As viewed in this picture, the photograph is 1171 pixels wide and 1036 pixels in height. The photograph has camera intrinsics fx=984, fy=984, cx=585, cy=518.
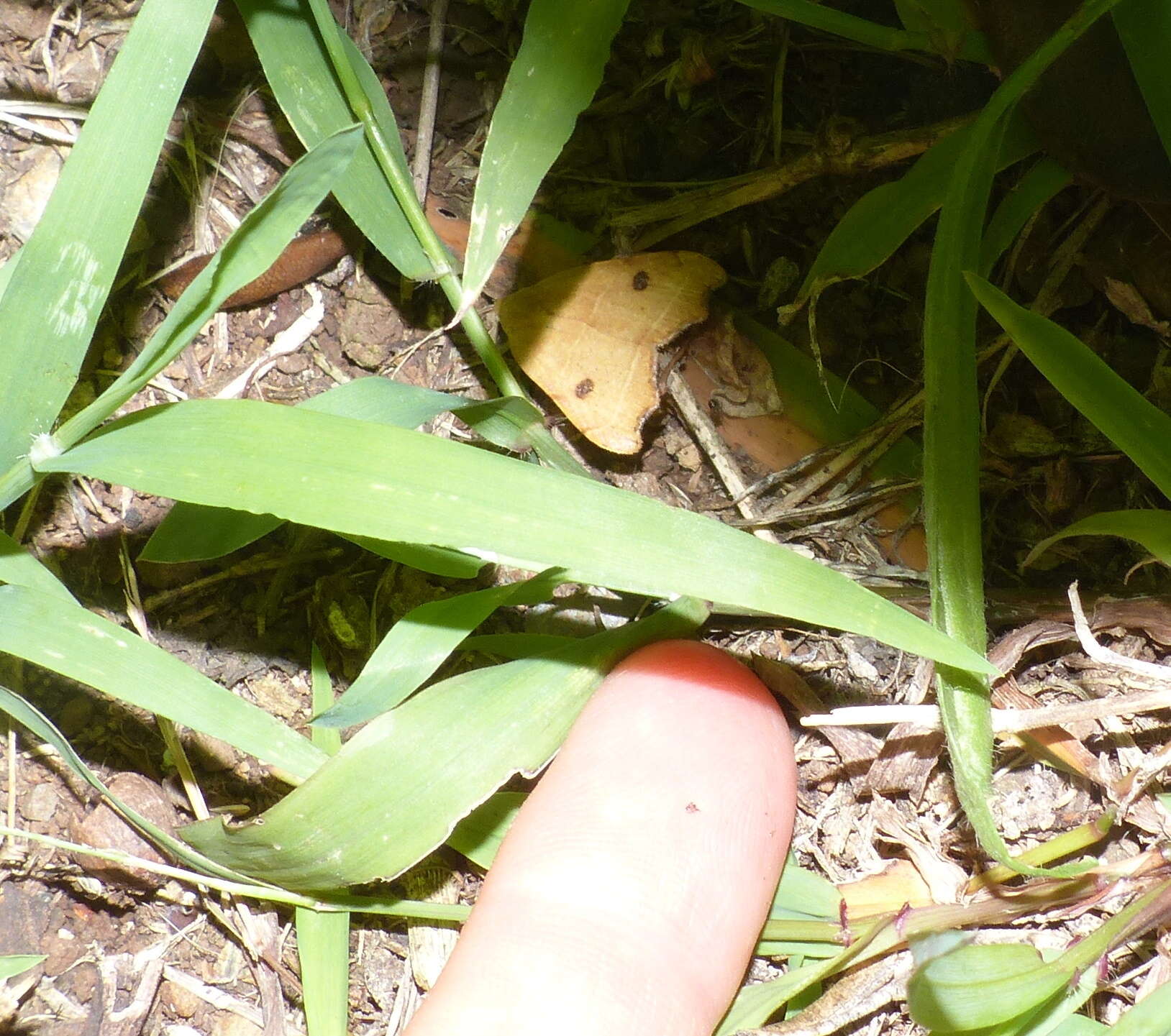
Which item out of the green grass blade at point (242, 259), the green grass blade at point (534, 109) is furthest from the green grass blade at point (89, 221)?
the green grass blade at point (534, 109)

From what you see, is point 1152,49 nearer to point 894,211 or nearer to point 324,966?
point 894,211

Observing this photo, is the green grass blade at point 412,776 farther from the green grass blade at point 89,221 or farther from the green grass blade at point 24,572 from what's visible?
the green grass blade at point 89,221

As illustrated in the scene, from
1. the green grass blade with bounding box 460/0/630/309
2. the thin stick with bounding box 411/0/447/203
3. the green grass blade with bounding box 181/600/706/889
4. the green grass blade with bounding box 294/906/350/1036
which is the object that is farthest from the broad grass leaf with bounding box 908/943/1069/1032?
the thin stick with bounding box 411/0/447/203

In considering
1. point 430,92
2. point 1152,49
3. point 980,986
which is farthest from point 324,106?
point 980,986

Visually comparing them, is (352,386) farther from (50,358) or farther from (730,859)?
(730,859)

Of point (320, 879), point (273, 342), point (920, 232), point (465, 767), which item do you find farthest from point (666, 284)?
point (320, 879)

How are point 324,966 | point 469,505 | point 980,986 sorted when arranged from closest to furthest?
1. point 469,505
2. point 980,986
3. point 324,966

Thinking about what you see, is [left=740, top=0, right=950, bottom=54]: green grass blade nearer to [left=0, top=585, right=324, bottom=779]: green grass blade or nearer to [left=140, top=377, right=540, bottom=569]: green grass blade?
[left=140, top=377, right=540, bottom=569]: green grass blade
